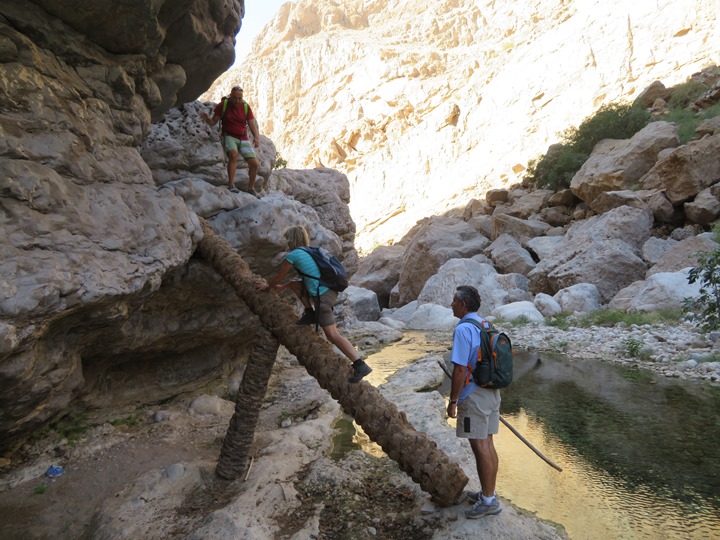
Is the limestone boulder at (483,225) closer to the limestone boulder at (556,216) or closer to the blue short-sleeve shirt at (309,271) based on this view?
the limestone boulder at (556,216)

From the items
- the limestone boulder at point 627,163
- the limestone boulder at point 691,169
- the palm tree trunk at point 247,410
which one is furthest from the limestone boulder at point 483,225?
the palm tree trunk at point 247,410

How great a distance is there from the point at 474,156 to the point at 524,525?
149ft

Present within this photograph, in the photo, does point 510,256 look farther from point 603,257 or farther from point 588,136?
point 588,136

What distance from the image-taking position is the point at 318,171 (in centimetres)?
1481

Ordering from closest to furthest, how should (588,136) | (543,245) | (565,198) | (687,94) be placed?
(543,245), (565,198), (687,94), (588,136)

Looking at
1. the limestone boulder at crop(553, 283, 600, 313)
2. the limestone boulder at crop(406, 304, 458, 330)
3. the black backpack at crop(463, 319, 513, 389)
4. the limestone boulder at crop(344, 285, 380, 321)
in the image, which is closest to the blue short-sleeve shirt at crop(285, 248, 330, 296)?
the black backpack at crop(463, 319, 513, 389)

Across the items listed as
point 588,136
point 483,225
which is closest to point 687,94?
point 588,136

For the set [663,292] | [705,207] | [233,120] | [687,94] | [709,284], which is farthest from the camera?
[687,94]

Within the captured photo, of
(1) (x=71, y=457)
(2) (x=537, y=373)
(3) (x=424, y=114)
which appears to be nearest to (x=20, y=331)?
(1) (x=71, y=457)

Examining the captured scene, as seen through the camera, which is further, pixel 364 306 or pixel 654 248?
pixel 364 306

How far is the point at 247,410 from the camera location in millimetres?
5059

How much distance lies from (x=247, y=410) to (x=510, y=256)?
63.5ft

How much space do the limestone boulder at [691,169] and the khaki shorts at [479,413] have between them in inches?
733

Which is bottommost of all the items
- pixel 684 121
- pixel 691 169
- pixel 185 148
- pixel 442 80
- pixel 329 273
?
pixel 691 169
